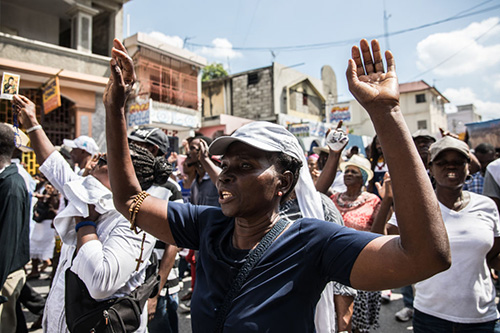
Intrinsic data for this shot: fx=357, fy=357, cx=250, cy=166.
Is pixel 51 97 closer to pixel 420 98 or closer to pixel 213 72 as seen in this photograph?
pixel 213 72

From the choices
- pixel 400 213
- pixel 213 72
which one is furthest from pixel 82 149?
pixel 213 72

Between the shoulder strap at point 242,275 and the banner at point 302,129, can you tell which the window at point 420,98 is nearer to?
the banner at point 302,129

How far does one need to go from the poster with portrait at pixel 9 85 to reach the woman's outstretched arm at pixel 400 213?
285cm

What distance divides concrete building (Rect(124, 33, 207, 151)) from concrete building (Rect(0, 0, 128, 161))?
2.04m

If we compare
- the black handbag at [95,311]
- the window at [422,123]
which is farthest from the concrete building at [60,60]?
the window at [422,123]

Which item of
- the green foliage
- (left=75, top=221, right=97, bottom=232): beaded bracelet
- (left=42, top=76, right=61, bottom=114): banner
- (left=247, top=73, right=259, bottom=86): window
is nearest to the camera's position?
(left=75, top=221, right=97, bottom=232): beaded bracelet

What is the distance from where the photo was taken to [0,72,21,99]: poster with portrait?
2.87 m

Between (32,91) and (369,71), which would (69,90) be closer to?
(32,91)

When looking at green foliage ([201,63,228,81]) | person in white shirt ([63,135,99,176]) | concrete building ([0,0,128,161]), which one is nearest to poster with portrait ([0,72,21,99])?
person in white shirt ([63,135,99,176])

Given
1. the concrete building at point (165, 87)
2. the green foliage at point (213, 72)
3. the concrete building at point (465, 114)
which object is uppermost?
the green foliage at point (213, 72)

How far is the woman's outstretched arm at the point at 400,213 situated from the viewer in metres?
1.06

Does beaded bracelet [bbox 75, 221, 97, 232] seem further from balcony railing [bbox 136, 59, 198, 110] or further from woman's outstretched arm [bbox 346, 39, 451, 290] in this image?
balcony railing [bbox 136, 59, 198, 110]

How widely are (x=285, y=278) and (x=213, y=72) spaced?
3216 centimetres

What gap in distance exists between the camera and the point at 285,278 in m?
1.34
